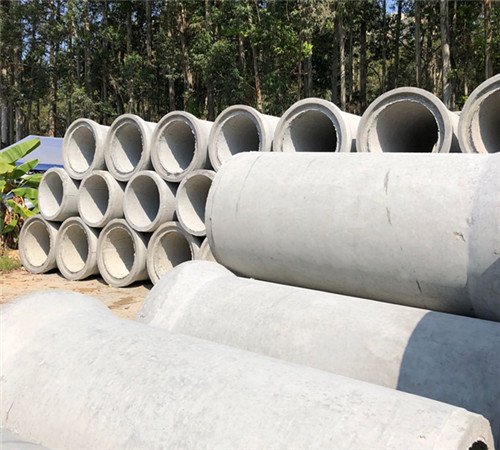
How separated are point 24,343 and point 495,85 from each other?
12.0 ft

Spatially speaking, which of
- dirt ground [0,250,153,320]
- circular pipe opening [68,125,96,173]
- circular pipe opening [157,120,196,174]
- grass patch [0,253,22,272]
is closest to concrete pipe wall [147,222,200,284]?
dirt ground [0,250,153,320]

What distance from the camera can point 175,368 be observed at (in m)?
1.93

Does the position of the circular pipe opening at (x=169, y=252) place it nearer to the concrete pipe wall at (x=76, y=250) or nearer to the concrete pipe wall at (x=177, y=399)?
the concrete pipe wall at (x=76, y=250)

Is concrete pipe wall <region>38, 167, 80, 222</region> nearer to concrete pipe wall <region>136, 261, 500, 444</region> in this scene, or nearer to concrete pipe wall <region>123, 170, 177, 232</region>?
concrete pipe wall <region>123, 170, 177, 232</region>

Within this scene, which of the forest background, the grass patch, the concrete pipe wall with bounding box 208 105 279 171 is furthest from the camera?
the forest background

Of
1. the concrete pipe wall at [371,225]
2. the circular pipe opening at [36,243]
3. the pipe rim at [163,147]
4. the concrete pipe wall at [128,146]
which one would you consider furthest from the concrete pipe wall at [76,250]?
the concrete pipe wall at [371,225]

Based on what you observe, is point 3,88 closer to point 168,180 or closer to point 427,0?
point 427,0

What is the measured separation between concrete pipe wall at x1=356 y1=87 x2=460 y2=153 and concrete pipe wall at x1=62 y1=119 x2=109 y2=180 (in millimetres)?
3831

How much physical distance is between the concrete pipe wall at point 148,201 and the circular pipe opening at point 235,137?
2.81ft

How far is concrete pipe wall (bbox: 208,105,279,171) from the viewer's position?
525cm

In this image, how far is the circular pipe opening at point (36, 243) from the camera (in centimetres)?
781

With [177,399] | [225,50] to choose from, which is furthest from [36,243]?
[225,50]

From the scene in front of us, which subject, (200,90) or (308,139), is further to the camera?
(200,90)

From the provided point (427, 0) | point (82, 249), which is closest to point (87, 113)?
point (427, 0)
